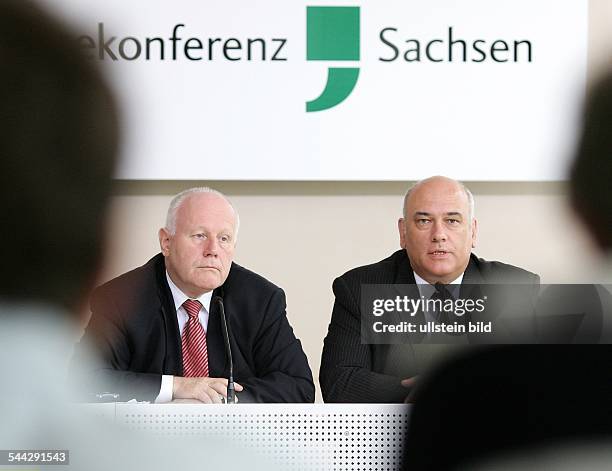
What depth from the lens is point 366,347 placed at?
97.7 inches

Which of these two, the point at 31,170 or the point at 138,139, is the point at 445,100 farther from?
the point at 31,170

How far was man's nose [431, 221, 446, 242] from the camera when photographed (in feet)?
8.63

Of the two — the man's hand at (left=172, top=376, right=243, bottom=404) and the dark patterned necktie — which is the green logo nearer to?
the dark patterned necktie

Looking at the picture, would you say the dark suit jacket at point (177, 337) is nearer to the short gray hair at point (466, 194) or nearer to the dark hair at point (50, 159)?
the dark hair at point (50, 159)

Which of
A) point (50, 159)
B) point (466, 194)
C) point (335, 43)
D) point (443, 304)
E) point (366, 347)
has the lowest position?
point (366, 347)

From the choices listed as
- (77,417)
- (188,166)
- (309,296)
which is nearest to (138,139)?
(188,166)

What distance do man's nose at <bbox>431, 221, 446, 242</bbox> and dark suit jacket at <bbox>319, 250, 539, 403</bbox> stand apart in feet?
0.32

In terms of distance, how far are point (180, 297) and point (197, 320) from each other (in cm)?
10

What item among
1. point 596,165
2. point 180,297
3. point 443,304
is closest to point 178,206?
point 180,297

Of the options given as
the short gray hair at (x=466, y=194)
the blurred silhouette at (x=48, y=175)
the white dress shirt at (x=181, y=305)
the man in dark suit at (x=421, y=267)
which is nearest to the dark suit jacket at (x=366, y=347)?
the man in dark suit at (x=421, y=267)

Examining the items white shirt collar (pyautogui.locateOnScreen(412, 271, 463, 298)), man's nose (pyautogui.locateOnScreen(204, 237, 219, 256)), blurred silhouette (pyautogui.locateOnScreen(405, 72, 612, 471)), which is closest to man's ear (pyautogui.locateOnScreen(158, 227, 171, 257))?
man's nose (pyautogui.locateOnScreen(204, 237, 219, 256))

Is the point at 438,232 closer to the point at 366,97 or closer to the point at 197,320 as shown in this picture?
the point at 366,97

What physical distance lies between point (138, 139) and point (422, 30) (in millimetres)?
885

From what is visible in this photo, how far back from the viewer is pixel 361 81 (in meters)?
2.69
